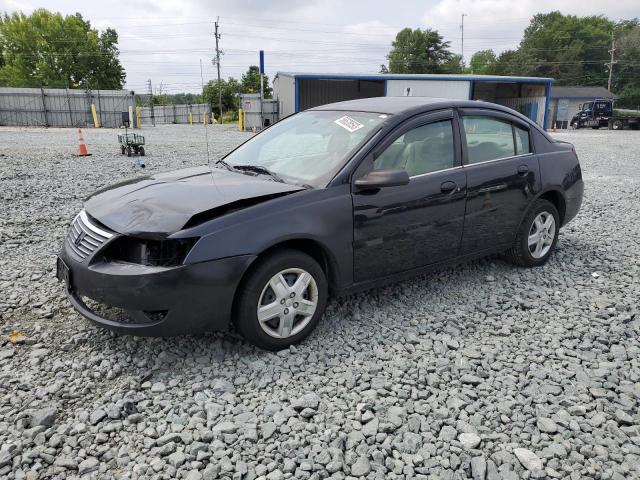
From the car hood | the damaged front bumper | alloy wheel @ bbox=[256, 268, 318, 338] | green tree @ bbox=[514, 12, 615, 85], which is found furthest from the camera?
green tree @ bbox=[514, 12, 615, 85]

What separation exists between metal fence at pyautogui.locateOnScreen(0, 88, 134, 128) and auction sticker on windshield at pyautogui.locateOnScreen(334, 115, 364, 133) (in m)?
35.9

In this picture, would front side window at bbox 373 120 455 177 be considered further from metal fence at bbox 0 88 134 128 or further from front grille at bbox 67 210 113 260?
metal fence at bbox 0 88 134 128

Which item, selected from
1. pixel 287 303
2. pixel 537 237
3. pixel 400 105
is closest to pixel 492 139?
pixel 400 105

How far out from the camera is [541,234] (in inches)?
197

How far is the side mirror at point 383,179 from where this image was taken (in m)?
3.43

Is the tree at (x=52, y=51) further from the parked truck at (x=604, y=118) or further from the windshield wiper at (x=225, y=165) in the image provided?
the windshield wiper at (x=225, y=165)

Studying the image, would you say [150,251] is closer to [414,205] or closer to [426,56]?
[414,205]

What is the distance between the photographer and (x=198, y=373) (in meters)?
3.16

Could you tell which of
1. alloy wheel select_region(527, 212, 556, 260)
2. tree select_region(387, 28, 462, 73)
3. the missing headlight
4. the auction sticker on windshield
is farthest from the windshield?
tree select_region(387, 28, 462, 73)

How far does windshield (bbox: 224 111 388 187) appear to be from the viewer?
3701 millimetres

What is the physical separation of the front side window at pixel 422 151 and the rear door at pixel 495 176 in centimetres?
19

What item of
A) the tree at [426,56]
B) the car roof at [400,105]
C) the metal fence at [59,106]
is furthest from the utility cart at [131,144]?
the tree at [426,56]

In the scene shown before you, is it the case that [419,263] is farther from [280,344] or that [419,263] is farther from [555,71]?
[555,71]

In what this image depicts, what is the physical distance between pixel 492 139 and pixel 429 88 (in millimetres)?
29880
